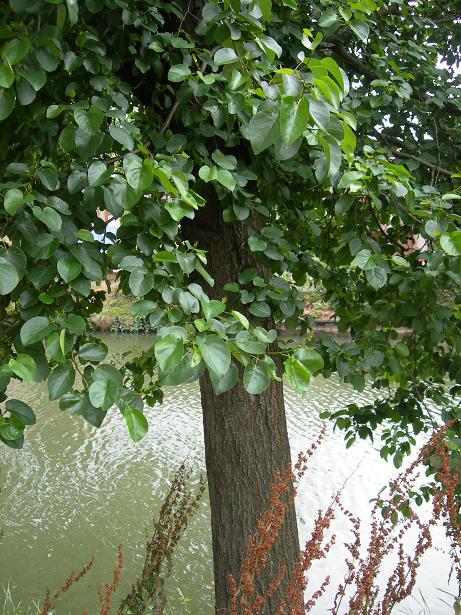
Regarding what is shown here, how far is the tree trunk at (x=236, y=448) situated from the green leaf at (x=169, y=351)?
3.47 ft

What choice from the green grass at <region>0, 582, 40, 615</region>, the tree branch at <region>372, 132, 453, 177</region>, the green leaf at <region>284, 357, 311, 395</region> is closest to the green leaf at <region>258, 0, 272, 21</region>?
the green leaf at <region>284, 357, 311, 395</region>

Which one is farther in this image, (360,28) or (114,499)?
(114,499)

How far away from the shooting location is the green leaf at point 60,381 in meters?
1.06

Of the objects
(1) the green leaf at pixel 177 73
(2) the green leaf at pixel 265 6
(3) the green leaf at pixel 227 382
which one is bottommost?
(3) the green leaf at pixel 227 382

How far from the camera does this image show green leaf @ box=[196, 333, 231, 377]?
3.20ft

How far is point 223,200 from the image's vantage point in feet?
5.75

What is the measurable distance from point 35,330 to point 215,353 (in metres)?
0.36

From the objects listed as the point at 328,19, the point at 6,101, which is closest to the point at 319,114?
the point at 6,101

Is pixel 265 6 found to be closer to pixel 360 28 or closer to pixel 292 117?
pixel 292 117

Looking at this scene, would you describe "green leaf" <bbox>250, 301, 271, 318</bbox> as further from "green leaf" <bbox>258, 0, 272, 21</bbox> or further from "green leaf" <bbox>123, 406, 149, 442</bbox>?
"green leaf" <bbox>258, 0, 272, 21</bbox>

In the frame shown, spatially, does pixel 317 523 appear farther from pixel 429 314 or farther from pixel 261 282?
pixel 429 314

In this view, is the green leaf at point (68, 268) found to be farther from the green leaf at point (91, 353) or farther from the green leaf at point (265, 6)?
the green leaf at point (265, 6)

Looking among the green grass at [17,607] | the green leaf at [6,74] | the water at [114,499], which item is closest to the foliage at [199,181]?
the green leaf at [6,74]

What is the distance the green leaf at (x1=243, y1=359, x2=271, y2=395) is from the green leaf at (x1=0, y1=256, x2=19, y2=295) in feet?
1.56
